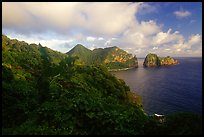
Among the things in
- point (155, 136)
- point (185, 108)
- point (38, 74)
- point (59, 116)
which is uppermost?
point (38, 74)

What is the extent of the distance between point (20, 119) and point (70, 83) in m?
6.21

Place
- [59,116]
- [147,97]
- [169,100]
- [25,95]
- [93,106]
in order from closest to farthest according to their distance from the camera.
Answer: [59,116] → [93,106] → [25,95] → [169,100] → [147,97]

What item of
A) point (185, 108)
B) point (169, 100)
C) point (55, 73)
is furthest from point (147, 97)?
point (55, 73)

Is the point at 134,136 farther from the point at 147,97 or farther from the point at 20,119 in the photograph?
the point at 147,97

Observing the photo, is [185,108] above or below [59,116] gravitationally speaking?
below

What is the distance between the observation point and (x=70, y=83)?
18.4m

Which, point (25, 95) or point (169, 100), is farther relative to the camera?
point (169, 100)

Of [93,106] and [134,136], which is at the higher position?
[93,106]

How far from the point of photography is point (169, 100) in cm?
7794

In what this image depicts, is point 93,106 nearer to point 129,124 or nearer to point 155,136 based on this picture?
point 129,124

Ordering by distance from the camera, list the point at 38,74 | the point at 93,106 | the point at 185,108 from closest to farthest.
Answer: the point at 93,106, the point at 38,74, the point at 185,108

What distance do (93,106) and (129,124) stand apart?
1939 millimetres

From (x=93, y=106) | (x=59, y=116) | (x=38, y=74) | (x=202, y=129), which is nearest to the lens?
(x=202, y=129)

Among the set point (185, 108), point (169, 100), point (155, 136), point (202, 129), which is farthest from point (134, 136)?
point (169, 100)
